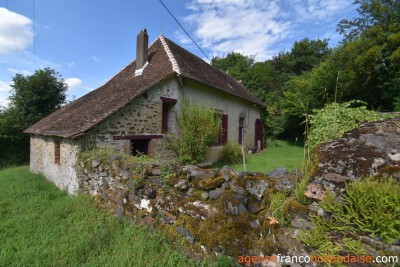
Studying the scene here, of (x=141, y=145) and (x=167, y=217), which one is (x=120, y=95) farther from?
(x=167, y=217)

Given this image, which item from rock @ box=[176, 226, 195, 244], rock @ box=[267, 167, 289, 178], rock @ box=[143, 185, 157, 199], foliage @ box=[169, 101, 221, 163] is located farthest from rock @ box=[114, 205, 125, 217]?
foliage @ box=[169, 101, 221, 163]

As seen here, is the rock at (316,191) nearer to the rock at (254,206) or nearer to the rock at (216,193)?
the rock at (254,206)

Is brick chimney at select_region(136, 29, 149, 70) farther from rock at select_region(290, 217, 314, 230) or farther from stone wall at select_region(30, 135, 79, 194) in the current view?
rock at select_region(290, 217, 314, 230)

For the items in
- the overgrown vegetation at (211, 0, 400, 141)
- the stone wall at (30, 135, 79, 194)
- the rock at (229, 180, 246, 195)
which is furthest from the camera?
the overgrown vegetation at (211, 0, 400, 141)

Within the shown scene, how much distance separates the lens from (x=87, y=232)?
3.58m

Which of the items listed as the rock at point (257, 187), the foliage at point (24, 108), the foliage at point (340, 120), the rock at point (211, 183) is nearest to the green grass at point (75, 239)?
the rock at point (211, 183)

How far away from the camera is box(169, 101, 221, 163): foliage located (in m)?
8.46

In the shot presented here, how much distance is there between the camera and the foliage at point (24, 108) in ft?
52.3

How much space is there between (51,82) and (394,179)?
24.5 m

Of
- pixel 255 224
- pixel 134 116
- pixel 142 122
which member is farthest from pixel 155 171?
pixel 142 122

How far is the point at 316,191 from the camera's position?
6.75 ft

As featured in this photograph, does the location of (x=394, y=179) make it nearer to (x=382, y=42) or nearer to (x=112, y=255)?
(x=112, y=255)

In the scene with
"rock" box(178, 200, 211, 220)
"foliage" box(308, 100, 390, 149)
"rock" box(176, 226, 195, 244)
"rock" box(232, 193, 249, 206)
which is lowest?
"rock" box(176, 226, 195, 244)

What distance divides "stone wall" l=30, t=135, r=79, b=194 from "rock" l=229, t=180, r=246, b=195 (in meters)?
4.99
